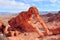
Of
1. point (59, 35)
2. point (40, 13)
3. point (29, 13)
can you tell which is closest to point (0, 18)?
point (29, 13)

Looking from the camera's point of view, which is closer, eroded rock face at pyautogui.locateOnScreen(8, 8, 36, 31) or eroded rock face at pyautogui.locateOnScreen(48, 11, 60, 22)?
eroded rock face at pyautogui.locateOnScreen(8, 8, 36, 31)

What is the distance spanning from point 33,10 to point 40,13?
0.19 m

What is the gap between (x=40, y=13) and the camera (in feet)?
12.9

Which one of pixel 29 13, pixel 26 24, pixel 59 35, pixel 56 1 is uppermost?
pixel 56 1

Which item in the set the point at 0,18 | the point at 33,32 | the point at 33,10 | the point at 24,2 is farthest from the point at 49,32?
the point at 0,18

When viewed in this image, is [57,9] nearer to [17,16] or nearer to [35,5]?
[35,5]

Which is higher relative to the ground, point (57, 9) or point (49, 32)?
point (57, 9)

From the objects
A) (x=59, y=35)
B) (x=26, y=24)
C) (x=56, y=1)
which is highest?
(x=56, y=1)

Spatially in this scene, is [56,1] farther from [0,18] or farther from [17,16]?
[0,18]

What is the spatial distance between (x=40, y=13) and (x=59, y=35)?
70 centimetres

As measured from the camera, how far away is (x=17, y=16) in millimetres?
3877

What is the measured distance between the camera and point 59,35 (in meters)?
3.97

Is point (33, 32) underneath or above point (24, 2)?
underneath

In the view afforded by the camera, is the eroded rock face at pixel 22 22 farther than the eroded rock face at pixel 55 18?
No
